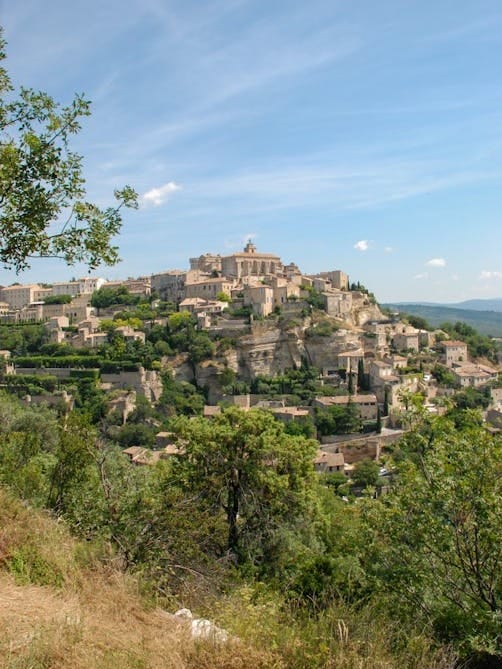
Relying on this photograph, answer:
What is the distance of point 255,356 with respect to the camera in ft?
173

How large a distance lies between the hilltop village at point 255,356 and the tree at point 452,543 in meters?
28.5

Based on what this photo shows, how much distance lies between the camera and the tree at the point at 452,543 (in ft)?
16.8

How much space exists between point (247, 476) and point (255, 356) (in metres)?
43.0

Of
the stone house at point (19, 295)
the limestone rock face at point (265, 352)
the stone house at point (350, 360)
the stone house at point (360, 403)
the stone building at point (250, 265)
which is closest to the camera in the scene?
the stone house at point (360, 403)

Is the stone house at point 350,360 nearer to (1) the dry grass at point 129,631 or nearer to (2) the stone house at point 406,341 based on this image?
(2) the stone house at point 406,341

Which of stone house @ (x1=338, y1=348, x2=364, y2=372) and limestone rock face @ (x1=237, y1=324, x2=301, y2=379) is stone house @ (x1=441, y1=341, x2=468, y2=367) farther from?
limestone rock face @ (x1=237, y1=324, x2=301, y2=379)

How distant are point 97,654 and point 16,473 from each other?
566 cm

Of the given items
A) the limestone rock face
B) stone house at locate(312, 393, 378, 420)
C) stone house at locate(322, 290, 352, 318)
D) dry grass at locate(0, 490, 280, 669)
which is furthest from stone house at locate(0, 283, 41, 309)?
dry grass at locate(0, 490, 280, 669)

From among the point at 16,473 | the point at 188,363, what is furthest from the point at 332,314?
the point at 16,473

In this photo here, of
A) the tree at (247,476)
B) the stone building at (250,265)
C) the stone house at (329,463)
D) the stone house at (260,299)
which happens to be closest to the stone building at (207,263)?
the stone building at (250,265)

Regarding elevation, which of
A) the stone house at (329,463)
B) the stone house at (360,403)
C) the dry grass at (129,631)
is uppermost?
the dry grass at (129,631)

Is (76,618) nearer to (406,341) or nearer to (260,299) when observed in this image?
(406,341)

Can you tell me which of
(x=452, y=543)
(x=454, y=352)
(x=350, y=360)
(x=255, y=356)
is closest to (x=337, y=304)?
(x=350, y=360)

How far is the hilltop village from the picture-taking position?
4203 centimetres
